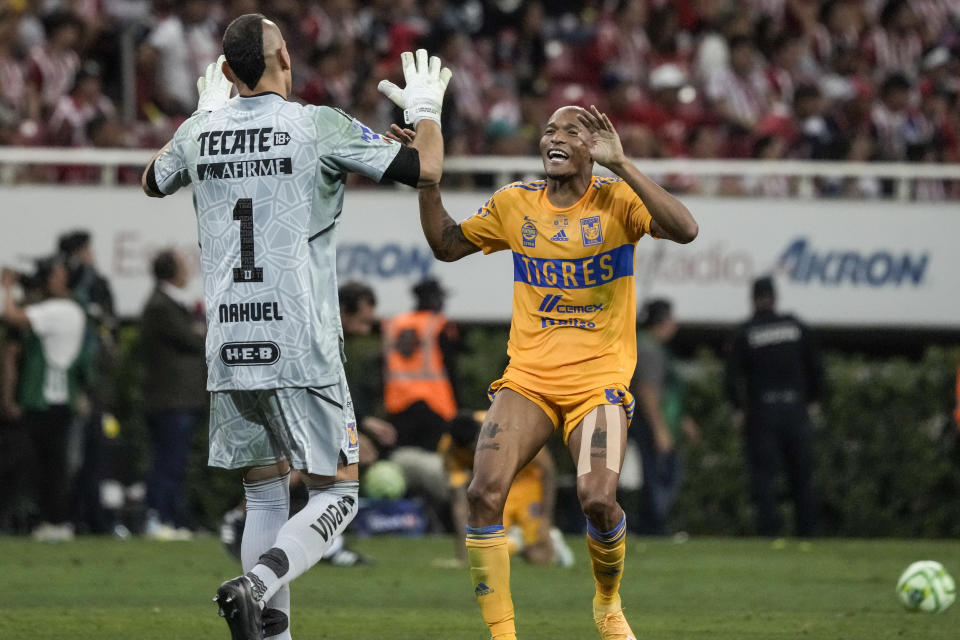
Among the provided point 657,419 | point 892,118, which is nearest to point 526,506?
point 657,419

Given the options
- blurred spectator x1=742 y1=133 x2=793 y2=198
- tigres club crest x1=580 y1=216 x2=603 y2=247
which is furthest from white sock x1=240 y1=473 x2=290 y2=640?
blurred spectator x1=742 y1=133 x2=793 y2=198

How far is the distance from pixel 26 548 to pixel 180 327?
2445 mm

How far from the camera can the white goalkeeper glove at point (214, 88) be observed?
24.5 ft

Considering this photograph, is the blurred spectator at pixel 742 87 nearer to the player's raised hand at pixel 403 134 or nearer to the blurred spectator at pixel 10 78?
the blurred spectator at pixel 10 78

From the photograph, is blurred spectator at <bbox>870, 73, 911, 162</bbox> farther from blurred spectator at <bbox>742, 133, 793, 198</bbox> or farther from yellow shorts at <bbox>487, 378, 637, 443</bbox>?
yellow shorts at <bbox>487, 378, 637, 443</bbox>

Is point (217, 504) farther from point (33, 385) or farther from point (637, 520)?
point (637, 520)

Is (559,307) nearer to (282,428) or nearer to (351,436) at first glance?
(351,436)

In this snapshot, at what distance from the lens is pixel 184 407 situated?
15.6 meters

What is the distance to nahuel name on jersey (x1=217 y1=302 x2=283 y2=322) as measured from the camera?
6.89 m

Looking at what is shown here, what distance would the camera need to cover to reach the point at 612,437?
7.94 meters

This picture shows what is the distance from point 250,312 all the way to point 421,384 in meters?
9.38

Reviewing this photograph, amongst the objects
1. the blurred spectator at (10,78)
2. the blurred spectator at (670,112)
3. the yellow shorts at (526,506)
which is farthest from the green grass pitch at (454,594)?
the blurred spectator at (670,112)

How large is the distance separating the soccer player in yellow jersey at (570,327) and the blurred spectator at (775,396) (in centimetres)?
893

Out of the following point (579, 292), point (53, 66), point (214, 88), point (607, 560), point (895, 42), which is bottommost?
point (607, 560)
